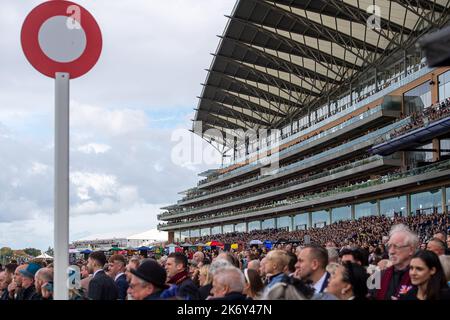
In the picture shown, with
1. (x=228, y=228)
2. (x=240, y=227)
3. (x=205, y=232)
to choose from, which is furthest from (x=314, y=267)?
(x=205, y=232)

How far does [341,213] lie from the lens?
198ft

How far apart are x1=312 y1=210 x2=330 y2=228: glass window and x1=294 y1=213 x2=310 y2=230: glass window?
1432 millimetres

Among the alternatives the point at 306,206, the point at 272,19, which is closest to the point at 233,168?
the point at 306,206

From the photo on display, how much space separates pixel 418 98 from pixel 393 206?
878 centimetres

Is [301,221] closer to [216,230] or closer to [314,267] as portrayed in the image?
[216,230]

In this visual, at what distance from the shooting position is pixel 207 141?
99.1 metres

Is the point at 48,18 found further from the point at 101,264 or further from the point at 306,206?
the point at 306,206

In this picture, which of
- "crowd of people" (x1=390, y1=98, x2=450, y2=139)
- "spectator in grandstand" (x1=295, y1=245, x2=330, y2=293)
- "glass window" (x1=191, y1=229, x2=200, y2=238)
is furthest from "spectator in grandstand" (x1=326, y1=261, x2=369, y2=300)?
"glass window" (x1=191, y1=229, x2=200, y2=238)

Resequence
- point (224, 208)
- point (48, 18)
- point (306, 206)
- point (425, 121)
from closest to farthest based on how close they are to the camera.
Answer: point (48, 18) < point (425, 121) < point (306, 206) < point (224, 208)

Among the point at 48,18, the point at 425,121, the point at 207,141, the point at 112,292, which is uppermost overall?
the point at 207,141

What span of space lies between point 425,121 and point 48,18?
124 ft
